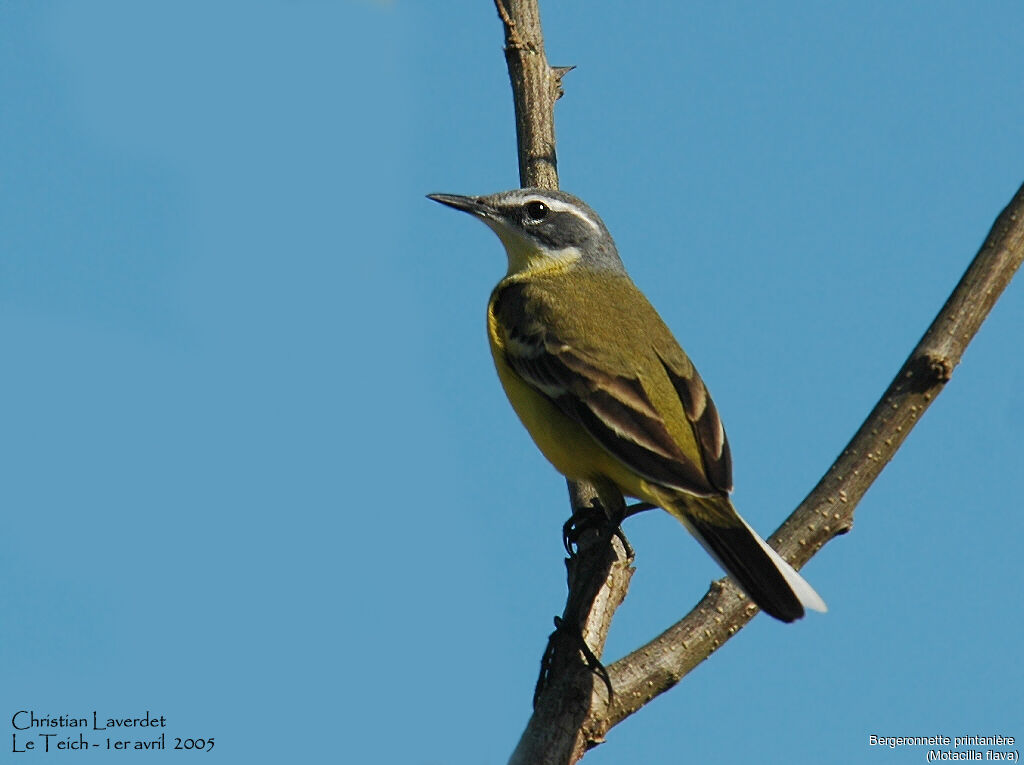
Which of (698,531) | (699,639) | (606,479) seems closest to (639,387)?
(606,479)

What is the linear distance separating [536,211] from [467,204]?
62 centimetres

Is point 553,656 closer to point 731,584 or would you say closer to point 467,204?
point 731,584

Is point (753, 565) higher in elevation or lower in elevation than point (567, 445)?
lower

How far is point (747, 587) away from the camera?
226 inches

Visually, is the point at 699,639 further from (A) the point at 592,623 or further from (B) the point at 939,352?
(B) the point at 939,352

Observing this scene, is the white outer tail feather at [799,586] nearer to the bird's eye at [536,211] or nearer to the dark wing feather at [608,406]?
the dark wing feather at [608,406]

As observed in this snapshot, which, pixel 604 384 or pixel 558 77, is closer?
pixel 604 384

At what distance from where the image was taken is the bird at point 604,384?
6301 mm

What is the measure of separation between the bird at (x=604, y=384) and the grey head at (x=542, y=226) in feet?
0.03

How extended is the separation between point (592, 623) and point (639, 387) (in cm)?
159

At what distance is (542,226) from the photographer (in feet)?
30.0

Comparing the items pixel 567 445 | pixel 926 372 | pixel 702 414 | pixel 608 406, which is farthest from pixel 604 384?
pixel 926 372

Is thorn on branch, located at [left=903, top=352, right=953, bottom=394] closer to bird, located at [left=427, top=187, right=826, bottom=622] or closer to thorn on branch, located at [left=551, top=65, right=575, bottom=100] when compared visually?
bird, located at [left=427, top=187, right=826, bottom=622]

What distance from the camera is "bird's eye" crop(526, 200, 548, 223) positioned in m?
8.93
